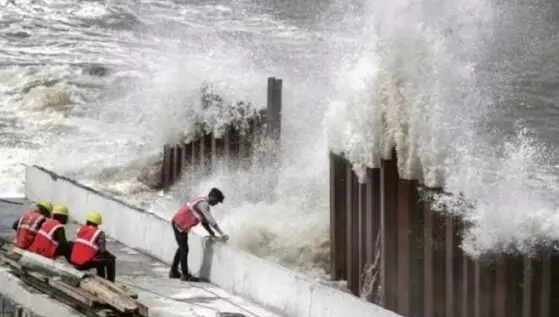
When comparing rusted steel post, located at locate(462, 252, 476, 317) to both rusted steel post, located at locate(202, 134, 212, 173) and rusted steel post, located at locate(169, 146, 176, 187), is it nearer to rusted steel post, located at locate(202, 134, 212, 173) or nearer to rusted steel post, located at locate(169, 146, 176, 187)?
rusted steel post, located at locate(202, 134, 212, 173)

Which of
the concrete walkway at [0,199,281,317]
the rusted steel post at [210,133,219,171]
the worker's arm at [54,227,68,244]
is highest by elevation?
the rusted steel post at [210,133,219,171]

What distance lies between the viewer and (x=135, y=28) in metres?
47.3

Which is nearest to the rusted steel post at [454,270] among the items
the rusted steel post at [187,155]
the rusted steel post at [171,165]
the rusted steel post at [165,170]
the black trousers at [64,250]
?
the black trousers at [64,250]

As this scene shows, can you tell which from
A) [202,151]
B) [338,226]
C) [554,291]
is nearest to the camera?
[554,291]

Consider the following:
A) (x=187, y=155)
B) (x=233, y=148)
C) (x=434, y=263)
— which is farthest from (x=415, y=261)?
(x=187, y=155)

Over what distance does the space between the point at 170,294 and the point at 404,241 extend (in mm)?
2696

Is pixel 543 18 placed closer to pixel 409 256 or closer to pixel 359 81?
pixel 359 81

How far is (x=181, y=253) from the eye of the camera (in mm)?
14656

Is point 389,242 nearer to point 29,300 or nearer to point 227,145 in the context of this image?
point 29,300

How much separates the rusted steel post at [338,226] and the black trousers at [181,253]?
1825 millimetres

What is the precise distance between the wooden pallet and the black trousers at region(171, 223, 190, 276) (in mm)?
1610

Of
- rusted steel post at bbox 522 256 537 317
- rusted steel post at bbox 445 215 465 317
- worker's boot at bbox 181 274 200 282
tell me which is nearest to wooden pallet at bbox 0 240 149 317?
worker's boot at bbox 181 274 200 282

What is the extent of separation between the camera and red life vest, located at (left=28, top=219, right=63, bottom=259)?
44.6 feet

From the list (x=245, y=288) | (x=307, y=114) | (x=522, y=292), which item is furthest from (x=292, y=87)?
(x=522, y=292)
